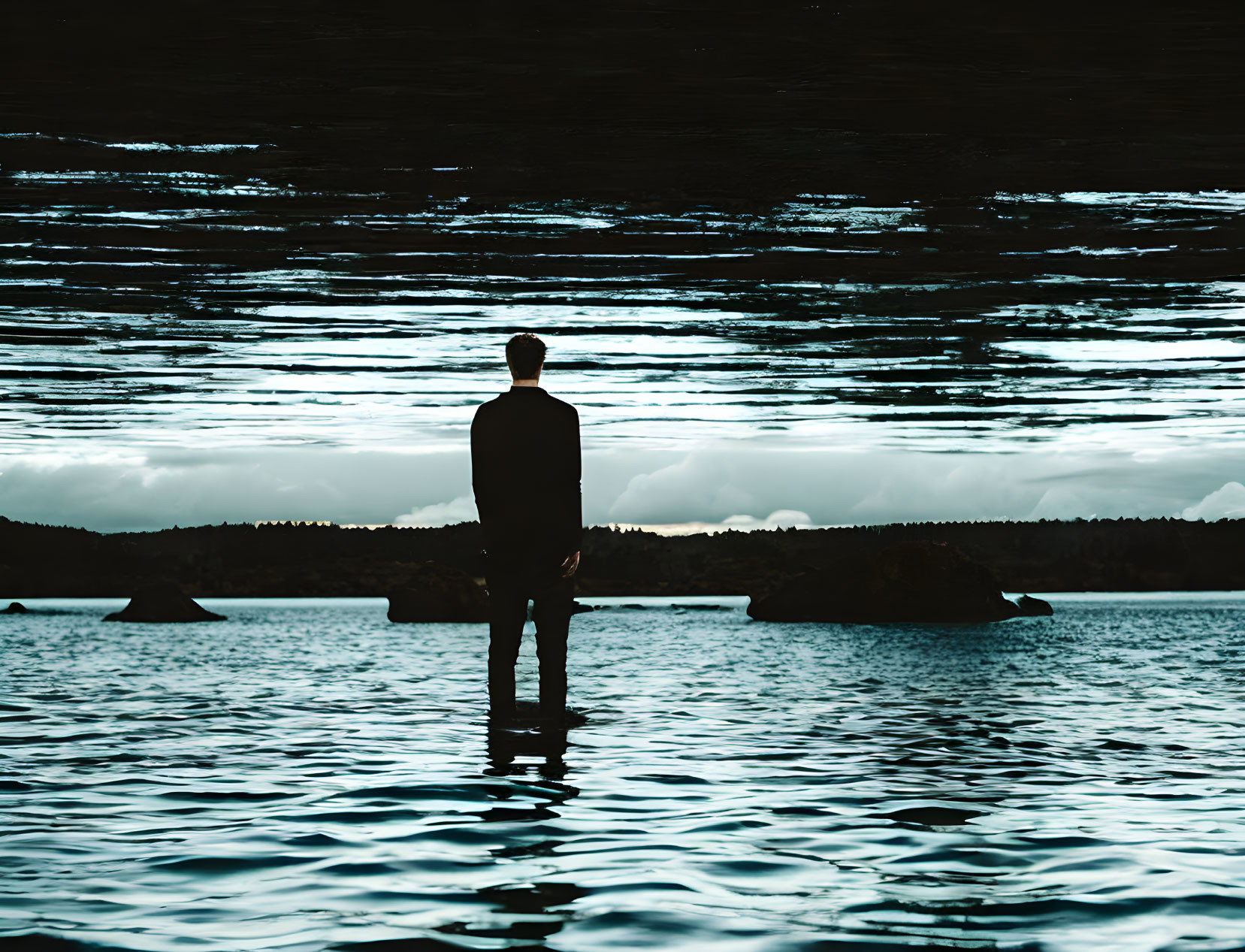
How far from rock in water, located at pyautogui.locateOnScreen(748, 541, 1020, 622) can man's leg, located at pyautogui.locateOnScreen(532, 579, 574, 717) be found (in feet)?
125

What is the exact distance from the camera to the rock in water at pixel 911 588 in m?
46.3

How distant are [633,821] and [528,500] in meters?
3.32

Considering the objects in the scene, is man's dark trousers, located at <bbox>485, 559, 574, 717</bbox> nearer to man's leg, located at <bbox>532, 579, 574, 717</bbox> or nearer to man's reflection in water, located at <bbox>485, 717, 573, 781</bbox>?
man's leg, located at <bbox>532, 579, 574, 717</bbox>

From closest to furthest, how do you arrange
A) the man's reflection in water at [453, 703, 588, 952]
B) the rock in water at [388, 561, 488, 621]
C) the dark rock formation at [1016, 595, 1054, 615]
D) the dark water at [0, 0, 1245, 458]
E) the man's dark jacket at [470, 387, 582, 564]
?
the man's reflection in water at [453, 703, 588, 952] → the dark water at [0, 0, 1245, 458] → the man's dark jacket at [470, 387, 582, 564] → the rock in water at [388, 561, 488, 621] → the dark rock formation at [1016, 595, 1054, 615]

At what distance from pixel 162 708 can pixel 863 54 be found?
380 inches

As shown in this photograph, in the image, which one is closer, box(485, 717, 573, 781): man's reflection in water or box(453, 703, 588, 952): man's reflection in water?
box(453, 703, 588, 952): man's reflection in water

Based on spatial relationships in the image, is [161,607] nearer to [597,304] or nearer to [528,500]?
[597,304]

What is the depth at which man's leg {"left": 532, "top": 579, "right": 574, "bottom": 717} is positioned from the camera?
9336 millimetres

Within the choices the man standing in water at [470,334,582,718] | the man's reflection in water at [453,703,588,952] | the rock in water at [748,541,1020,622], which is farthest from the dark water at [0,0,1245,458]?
the rock in water at [748,541,1020,622]

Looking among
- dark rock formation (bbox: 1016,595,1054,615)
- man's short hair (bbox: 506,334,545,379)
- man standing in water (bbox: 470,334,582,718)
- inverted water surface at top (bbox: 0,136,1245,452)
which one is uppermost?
inverted water surface at top (bbox: 0,136,1245,452)

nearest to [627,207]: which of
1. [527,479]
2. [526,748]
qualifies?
[527,479]

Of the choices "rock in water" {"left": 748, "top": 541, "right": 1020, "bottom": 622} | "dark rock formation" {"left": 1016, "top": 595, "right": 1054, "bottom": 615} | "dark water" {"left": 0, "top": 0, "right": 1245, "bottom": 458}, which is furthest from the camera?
"dark rock formation" {"left": 1016, "top": 595, "right": 1054, "bottom": 615}

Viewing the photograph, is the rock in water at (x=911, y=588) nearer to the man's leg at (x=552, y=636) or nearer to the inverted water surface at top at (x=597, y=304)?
the inverted water surface at top at (x=597, y=304)

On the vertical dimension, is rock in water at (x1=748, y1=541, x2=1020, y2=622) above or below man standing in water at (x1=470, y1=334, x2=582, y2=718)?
below
